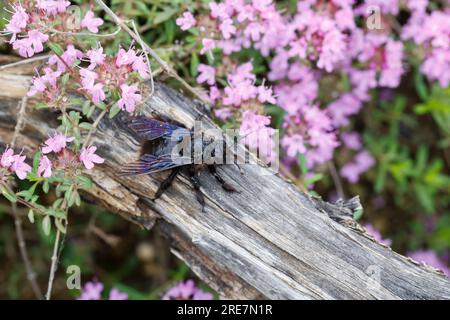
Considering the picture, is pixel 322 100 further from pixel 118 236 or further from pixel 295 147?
pixel 118 236

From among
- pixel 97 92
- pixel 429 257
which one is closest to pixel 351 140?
pixel 429 257

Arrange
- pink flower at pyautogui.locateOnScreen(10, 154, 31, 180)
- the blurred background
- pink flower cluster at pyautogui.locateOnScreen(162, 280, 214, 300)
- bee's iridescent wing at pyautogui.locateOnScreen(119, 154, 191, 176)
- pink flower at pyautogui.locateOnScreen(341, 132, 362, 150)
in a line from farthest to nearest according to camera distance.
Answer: pink flower at pyautogui.locateOnScreen(341, 132, 362, 150)
the blurred background
pink flower cluster at pyautogui.locateOnScreen(162, 280, 214, 300)
pink flower at pyautogui.locateOnScreen(10, 154, 31, 180)
bee's iridescent wing at pyautogui.locateOnScreen(119, 154, 191, 176)

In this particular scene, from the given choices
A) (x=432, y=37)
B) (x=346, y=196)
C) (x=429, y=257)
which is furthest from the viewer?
(x=346, y=196)

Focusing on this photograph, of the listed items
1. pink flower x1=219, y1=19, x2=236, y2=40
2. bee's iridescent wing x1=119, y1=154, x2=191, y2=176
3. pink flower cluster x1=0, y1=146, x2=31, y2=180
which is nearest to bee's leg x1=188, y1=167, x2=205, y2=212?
bee's iridescent wing x1=119, y1=154, x2=191, y2=176

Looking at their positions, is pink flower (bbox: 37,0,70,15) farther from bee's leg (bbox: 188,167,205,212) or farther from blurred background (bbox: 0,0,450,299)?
bee's leg (bbox: 188,167,205,212)

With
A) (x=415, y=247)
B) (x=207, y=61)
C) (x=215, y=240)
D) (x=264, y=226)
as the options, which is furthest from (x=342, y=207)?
(x=415, y=247)

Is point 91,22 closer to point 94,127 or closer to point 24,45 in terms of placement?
point 24,45

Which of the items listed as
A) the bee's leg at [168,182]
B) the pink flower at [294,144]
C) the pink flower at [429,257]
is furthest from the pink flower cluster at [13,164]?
the pink flower at [429,257]
